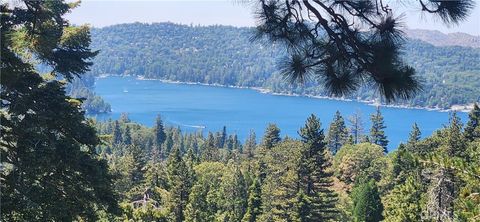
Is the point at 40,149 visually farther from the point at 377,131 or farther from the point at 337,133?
the point at 337,133

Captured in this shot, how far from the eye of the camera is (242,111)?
12456 cm

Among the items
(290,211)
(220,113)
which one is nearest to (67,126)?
(290,211)

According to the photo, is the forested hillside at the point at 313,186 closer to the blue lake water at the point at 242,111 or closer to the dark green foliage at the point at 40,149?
the dark green foliage at the point at 40,149

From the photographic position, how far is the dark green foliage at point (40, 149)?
7.28 meters

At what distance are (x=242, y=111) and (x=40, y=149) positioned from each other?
116953 mm

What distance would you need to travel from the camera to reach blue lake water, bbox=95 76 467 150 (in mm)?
101812

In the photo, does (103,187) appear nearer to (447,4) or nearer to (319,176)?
(447,4)

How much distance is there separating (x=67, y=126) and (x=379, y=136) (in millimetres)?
47766

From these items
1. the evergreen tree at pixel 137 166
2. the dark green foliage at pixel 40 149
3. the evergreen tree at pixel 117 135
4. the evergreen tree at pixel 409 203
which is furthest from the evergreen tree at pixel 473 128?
the evergreen tree at pixel 117 135

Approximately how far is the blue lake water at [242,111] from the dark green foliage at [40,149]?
251 ft

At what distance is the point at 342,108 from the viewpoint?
127938 millimetres

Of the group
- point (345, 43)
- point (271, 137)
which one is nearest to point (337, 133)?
point (271, 137)

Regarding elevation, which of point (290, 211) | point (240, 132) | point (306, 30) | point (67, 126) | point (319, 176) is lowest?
point (240, 132)

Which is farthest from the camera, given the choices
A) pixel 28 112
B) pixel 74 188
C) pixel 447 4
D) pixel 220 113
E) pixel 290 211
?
pixel 220 113
